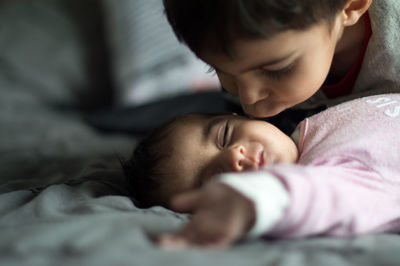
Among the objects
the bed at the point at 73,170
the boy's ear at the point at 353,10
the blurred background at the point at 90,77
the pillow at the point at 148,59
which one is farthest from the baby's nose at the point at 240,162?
the pillow at the point at 148,59

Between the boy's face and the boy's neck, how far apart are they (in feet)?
0.58

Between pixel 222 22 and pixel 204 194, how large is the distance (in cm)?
26

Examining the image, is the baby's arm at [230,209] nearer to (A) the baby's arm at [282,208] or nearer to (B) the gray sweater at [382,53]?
(A) the baby's arm at [282,208]

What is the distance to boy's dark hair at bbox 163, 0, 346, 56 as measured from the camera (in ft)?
2.15

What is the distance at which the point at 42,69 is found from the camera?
81.7 inches

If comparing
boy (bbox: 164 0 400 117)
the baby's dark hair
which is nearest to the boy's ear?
boy (bbox: 164 0 400 117)

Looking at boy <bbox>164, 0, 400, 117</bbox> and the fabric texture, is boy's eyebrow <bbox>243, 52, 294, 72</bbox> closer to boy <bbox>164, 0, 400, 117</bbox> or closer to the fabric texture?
boy <bbox>164, 0, 400, 117</bbox>

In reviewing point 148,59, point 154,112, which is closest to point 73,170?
point 154,112

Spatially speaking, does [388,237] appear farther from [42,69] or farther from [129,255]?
[42,69]

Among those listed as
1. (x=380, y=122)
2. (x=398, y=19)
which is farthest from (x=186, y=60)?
(x=380, y=122)

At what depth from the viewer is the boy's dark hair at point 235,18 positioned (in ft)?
2.15

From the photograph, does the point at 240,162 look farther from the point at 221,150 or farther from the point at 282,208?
the point at 282,208

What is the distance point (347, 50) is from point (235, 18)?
0.46 meters

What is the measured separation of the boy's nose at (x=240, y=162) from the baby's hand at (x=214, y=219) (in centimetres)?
19
